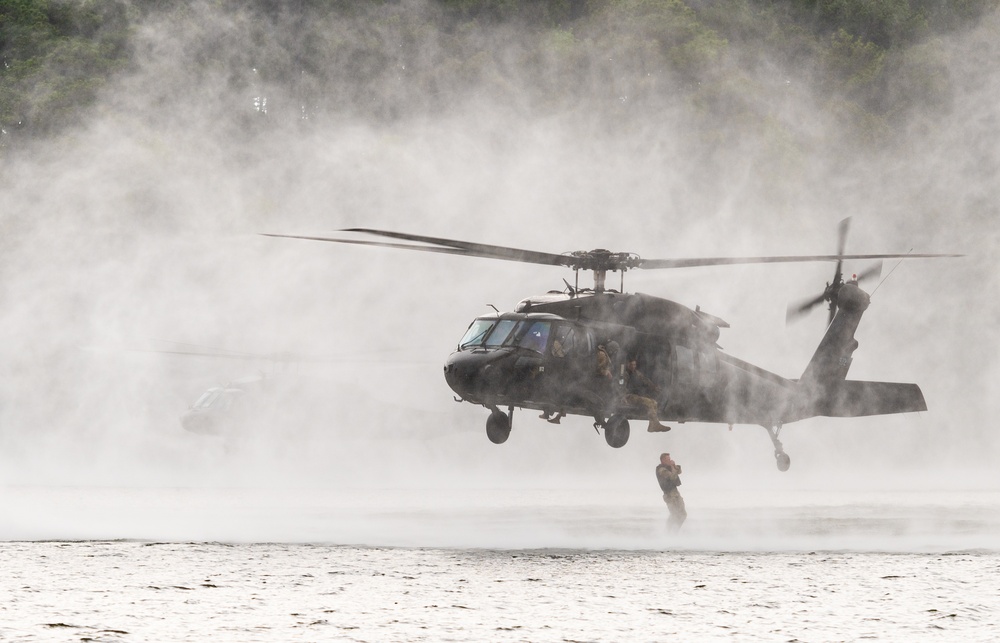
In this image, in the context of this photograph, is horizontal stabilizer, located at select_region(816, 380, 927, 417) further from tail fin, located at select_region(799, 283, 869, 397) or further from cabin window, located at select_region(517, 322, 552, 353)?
cabin window, located at select_region(517, 322, 552, 353)

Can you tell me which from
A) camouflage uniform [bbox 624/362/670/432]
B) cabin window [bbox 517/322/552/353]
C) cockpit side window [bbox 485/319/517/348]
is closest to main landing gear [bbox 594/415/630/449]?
camouflage uniform [bbox 624/362/670/432]

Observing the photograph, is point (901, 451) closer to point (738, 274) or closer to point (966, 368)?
point (966, 368)

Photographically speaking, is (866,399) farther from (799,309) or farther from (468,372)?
(468,372)

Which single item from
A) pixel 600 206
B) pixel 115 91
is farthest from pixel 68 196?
pixel 600 206

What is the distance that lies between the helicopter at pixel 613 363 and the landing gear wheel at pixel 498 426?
0.02 meters

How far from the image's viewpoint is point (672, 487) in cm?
2352

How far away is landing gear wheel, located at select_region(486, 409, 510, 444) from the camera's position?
19484mm

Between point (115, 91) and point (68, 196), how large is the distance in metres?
5.22

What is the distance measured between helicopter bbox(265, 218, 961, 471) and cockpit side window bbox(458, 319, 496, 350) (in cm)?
2

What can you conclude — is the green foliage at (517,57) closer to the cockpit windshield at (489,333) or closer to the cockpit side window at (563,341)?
the cockpit side window at (563,341)

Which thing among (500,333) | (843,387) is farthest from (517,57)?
(500,333)

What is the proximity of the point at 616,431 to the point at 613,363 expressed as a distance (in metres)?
1.04

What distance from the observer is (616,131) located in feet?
184

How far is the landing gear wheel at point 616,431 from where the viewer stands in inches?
792
